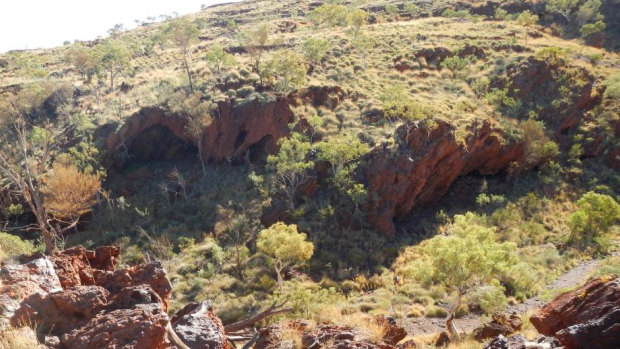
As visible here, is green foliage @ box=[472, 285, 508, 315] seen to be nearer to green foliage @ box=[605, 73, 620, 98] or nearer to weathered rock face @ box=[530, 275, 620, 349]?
weathered rock face @ box=[530, 275, 620, 349]

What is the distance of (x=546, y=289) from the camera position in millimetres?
21328

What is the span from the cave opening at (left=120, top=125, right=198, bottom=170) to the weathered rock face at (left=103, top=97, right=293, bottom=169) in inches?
3.9

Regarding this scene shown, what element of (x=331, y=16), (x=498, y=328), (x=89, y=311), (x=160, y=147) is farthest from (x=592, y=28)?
(x=89, y=311)

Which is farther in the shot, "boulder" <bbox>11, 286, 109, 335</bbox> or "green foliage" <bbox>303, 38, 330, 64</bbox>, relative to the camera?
"green foliage" <bbox>303, 38, 330, 64</bbox>

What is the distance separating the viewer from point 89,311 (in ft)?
23.9

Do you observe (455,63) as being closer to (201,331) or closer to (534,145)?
(534,145)

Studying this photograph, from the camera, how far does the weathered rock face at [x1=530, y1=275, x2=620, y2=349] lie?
22.4 feet

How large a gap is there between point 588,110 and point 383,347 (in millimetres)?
38664

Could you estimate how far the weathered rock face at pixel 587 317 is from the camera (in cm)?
684

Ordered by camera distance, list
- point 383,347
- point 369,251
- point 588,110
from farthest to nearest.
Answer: point 588,110
point 369,251
point 383,347

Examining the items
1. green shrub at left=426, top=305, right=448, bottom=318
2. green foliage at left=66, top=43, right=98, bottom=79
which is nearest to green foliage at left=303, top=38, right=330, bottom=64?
green foliage at left=66, top=43, right=98, bottom=79

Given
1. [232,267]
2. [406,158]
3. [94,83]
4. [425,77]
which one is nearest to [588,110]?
[425,77]

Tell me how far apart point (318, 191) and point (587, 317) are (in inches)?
890

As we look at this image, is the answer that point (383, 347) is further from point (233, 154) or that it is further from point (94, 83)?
point (94, 83)
